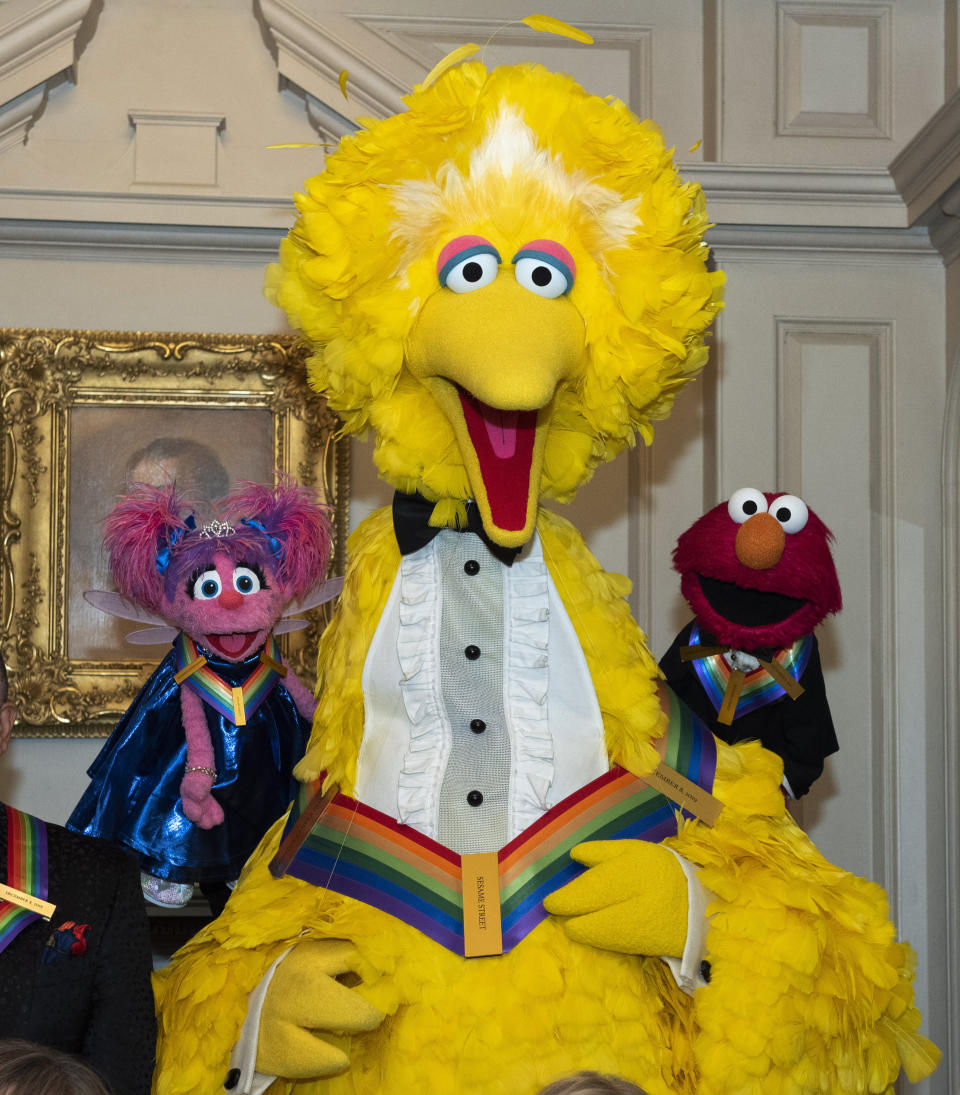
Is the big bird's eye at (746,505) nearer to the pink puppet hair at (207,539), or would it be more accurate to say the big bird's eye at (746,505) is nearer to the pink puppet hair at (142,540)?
the pink puppet hair at (207,539)

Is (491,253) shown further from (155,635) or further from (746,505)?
(155,635)

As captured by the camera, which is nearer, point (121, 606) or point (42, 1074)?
point (42, 1074)

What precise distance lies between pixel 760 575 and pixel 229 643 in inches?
34.4

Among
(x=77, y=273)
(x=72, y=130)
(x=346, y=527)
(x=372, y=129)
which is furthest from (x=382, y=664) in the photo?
(x=72, y=130)

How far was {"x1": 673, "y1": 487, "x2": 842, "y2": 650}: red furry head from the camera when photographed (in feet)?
6.57

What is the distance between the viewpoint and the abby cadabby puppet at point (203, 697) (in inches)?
82.4

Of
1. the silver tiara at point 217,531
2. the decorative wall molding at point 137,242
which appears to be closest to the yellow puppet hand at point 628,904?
the silver tiara at point 217,531

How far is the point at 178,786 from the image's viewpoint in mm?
2129

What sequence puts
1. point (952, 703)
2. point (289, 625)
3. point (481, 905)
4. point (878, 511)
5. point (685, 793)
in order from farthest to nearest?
1. point (878, 511)
2. point (952, 703)
3. point (289, 625)
4. point (685, 793)
5. point (481, 905)

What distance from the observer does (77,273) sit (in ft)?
9.13

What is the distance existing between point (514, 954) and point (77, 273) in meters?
1.87

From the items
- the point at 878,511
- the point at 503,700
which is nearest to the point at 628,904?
the point at 503,700

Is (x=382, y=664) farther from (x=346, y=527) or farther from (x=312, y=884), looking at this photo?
(x=346, y=527)

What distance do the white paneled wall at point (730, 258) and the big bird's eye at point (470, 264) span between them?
1185 mm
